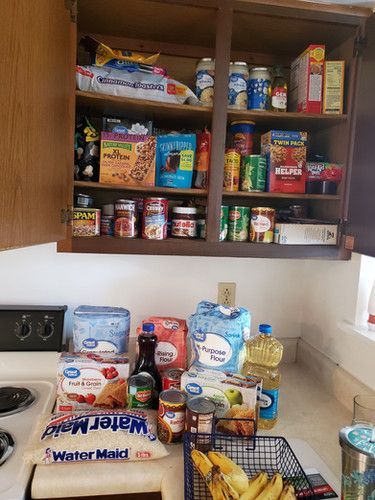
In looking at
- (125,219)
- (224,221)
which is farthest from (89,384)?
(224,221)

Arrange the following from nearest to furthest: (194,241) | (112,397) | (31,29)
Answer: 1. (31,29)
2. (112,397)
3. (194,241)

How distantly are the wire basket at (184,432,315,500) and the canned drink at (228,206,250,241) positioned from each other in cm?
58

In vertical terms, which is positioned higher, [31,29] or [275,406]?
[31,29]

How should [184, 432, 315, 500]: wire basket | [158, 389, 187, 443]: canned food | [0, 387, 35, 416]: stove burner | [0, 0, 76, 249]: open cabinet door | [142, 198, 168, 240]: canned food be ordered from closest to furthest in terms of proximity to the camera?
[0, 0, 76, 249]: open cabinet door < [184, 432, 315, 500]: wire basket < [158, 389, 187, 443]: canned food < [0, 387, 35, 416]: stove burner < [142, 198, 168, 240]: canned food

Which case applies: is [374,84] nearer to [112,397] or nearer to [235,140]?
[235,140]

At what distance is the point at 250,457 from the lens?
2.89 feet

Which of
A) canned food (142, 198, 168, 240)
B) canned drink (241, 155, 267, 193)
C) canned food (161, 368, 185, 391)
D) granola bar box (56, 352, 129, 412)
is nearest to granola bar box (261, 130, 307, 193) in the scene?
canned drink (241, 155, 267, 193)

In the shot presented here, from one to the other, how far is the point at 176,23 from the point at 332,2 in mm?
472

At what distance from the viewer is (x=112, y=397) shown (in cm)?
99

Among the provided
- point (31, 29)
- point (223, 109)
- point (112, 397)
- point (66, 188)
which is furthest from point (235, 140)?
point (112, 397)

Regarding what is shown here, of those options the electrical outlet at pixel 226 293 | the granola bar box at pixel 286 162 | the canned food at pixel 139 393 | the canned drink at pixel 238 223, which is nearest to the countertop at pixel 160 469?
the canned food at pixel 139 393

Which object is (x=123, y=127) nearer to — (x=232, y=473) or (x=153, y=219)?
(x=153, y=219)

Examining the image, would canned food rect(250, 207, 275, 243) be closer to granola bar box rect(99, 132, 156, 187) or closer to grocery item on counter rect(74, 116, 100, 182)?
granola bar box rect(99, 132, 156, 187)

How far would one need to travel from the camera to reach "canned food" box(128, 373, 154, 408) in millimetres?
993
